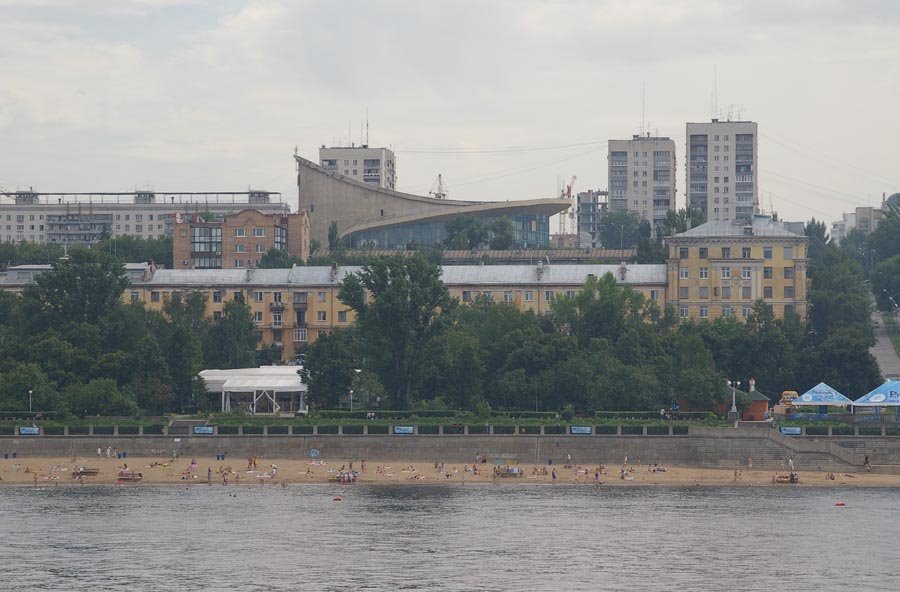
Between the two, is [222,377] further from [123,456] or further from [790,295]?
[790,295]

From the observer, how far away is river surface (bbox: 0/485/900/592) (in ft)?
262

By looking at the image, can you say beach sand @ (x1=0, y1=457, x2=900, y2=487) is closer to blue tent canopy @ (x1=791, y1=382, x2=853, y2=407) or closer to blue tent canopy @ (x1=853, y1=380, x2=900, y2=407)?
blue tent canopy @ (x1=853, y1=380, x2=900, y2=407)

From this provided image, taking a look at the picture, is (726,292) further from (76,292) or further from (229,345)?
(76,292)

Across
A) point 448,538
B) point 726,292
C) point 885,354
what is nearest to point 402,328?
point 448,538

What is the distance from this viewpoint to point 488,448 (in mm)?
123375

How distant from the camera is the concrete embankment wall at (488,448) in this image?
122000 millimetres

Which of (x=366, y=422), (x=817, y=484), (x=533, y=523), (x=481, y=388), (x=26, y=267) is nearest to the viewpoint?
(x=533, y=523)

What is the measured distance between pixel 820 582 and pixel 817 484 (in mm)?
37892

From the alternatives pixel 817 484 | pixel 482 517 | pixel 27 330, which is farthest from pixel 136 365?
pixel 817 484

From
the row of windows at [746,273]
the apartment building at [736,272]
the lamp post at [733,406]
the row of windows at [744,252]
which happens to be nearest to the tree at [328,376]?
the lamp post at [733,406]

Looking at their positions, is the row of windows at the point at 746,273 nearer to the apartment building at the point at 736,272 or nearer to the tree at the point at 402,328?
the apartment building at the point at 736,272

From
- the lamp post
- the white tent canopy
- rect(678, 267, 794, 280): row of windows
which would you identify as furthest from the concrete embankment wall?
rect(678, 267, 794, 280): row of windows

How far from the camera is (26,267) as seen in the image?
628 feet

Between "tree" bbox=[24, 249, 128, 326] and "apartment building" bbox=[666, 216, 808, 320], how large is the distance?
6219cm
